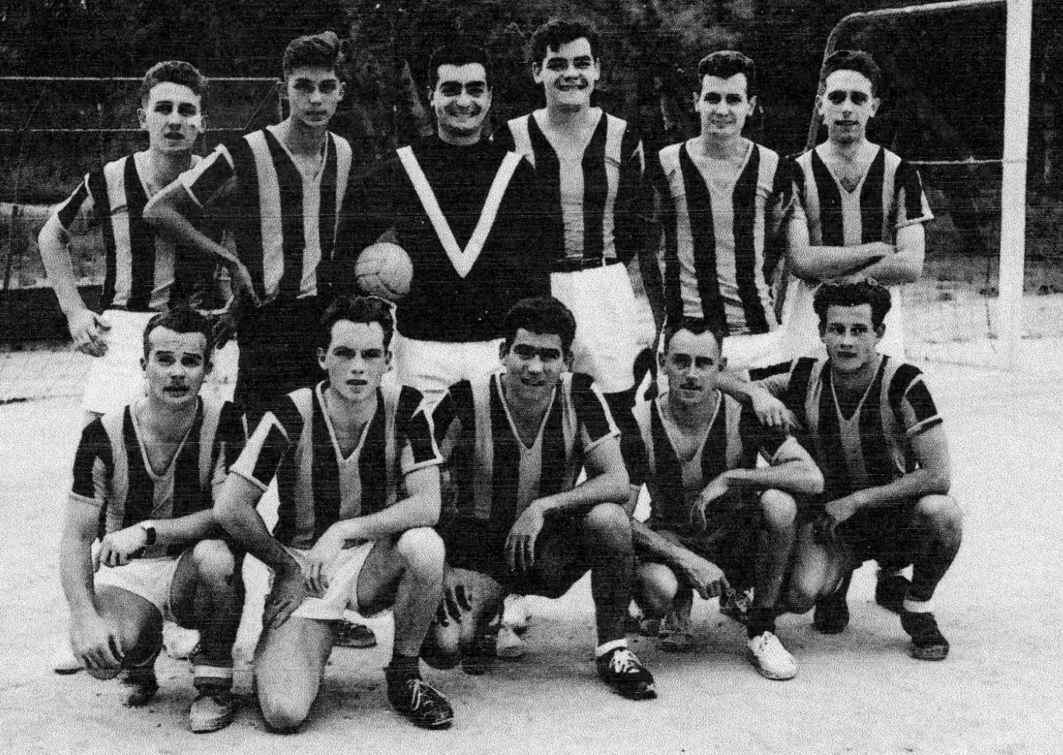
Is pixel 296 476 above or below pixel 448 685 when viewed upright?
above

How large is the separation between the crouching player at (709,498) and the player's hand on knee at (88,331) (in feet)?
5.29

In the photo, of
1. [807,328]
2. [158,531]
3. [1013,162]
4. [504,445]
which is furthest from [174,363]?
[1013,162]

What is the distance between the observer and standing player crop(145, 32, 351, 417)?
3984 mm

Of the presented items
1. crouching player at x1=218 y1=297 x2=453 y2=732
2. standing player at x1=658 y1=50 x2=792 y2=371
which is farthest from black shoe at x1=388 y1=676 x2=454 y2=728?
standing player at x1=658 y1=50 x2=792 y2=371

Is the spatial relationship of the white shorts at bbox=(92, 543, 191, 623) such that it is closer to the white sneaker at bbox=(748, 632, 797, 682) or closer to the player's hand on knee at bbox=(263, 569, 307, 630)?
the player's hand on knee at bbox=(263, 569, 307, 630)

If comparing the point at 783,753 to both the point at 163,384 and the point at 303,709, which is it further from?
the point at 163,384

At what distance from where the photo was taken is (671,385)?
3.98 metres

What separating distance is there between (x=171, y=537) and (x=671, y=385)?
4.92 feet

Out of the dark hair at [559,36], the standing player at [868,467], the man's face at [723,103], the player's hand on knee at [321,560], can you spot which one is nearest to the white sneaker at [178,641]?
the player's hand on knee at [321,560]

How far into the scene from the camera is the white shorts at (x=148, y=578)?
3473 mm

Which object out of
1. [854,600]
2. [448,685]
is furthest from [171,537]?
[854,600]

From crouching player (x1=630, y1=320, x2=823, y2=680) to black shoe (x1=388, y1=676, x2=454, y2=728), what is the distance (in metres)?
0.72

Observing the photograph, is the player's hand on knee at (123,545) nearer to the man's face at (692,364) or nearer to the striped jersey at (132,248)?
the striped jersey at (132,248)

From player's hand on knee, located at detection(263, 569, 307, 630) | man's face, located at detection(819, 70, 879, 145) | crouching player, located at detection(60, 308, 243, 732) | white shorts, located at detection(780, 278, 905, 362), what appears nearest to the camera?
crouching player, located at detection(60, 308, 243, 732)
